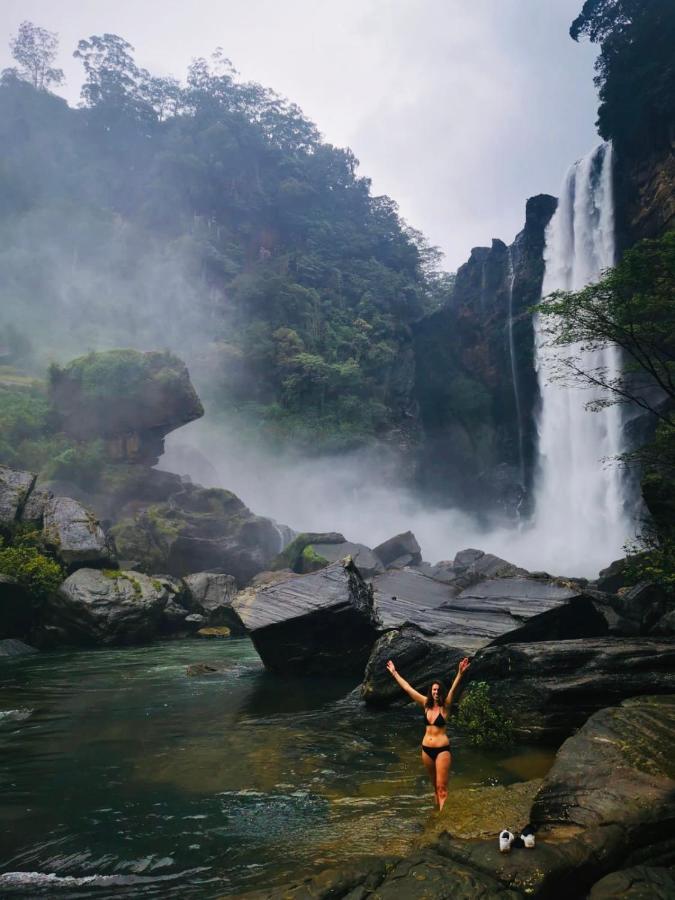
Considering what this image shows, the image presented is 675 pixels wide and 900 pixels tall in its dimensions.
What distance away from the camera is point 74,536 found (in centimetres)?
2006

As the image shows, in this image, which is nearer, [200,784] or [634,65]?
[200,784]

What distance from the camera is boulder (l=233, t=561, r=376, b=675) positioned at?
41.8 ft

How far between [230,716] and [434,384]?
43.0 meters

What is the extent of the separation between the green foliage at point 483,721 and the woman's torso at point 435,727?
231 centimetres

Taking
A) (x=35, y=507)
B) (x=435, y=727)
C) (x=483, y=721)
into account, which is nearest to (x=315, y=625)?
(x=483, y=721)

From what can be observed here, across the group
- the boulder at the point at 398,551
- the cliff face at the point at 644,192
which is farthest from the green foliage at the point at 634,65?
the boulder at the point at 398,551

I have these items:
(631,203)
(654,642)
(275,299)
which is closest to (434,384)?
(275,299)

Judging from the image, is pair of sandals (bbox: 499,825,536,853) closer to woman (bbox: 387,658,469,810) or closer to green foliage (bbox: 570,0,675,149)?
woman (bbox: 387,658,469,810)

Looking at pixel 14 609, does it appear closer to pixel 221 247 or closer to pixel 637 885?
pixel 637 885

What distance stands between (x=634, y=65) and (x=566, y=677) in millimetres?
34281

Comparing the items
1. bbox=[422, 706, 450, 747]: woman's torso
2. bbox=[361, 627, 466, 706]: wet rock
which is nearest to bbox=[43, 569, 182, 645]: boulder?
bbox=[361, 627, 466, 706]: wet rock

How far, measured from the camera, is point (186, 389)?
112ft

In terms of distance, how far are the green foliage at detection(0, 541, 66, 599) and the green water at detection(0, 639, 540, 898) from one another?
6148 mm

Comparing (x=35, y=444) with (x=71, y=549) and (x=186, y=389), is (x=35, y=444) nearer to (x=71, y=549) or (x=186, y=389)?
(x=186, y=389)
